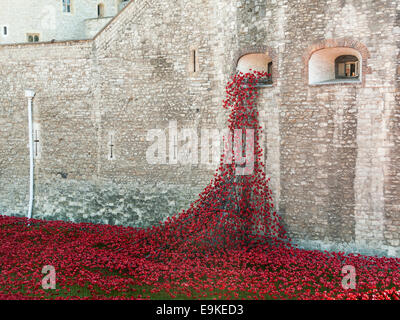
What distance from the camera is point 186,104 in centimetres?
1044

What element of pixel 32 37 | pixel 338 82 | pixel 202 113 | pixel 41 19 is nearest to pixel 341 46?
pixel 338 82

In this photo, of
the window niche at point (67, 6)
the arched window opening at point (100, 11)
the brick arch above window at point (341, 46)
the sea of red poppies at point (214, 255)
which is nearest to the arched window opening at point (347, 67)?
the brick arch above window at point (341, 46)

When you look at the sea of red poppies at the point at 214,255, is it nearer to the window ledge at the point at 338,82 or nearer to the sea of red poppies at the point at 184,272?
the sea of red poppies at the point at 184,272

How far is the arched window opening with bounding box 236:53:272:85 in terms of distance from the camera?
9477 millimetres

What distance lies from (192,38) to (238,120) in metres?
2.65

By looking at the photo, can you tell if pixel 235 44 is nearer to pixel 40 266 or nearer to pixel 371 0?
pixel 371 0

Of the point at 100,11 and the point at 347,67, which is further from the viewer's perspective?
the point at 100,11

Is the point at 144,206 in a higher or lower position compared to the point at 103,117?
lower

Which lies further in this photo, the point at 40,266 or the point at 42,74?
the point at 42,74

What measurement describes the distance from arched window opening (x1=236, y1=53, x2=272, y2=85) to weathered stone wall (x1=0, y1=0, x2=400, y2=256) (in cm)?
19

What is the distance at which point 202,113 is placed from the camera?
10258mm

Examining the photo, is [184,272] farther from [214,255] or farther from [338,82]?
[338,82]

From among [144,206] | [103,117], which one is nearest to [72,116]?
[103,117]

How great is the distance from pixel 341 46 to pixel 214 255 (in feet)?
16.8
